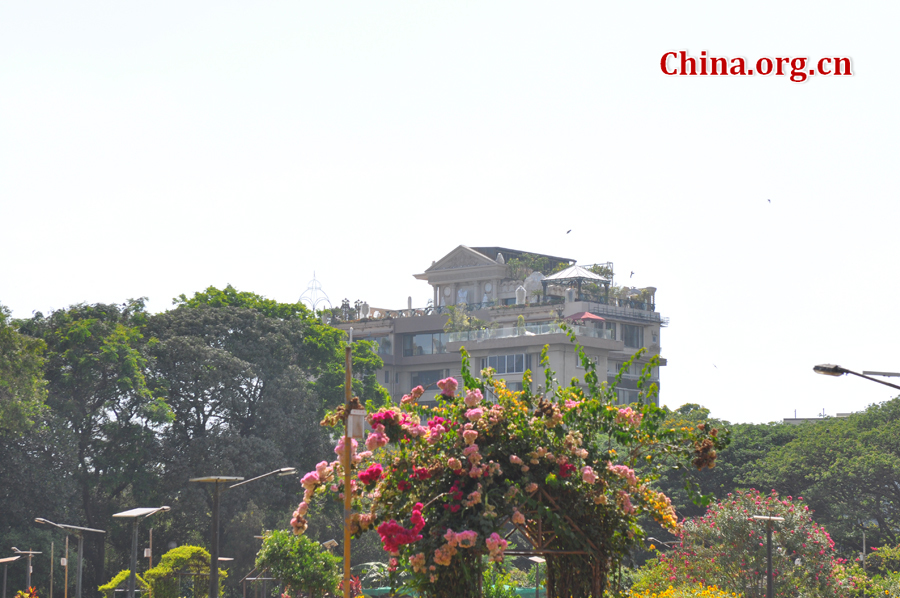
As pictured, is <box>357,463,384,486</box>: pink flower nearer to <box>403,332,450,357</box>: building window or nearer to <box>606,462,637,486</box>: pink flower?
<box>606,462,637,486</box>: pink flower

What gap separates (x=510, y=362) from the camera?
3374 inches

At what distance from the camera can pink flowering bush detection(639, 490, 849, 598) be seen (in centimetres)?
3347

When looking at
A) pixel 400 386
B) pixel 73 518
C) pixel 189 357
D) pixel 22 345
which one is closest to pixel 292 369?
pixel 189 357

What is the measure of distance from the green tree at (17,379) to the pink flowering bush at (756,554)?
24.2 meters

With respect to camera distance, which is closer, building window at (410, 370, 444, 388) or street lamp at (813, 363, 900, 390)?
street lamp at (813, 363, 900, 390)

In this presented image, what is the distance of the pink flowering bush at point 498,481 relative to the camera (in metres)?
12.4

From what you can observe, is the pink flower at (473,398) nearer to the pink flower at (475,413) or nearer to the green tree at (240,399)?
the pink flower at (475,413)

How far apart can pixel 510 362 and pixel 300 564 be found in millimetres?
52021

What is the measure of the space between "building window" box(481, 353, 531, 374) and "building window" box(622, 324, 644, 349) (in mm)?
11144

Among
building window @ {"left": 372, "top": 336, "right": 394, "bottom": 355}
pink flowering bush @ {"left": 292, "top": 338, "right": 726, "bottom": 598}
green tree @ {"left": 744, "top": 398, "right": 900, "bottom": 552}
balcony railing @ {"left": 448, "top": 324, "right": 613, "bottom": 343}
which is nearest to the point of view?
pink flowering bush @ {"left": 292, "top": 338, "right": 726, "bottom": 598}

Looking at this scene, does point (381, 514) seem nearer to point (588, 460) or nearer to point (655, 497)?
point (588, 460)

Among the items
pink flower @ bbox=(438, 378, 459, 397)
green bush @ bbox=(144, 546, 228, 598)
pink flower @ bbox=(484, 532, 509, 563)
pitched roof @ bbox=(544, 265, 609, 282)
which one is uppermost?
pitched roof @ bbox=(544, 265, 609, 282)

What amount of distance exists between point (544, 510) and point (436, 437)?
1458 mm

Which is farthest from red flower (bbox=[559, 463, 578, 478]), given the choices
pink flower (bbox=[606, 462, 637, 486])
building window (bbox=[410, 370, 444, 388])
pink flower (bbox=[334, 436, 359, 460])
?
building window (bbox=[410, 370, 444, 388])
